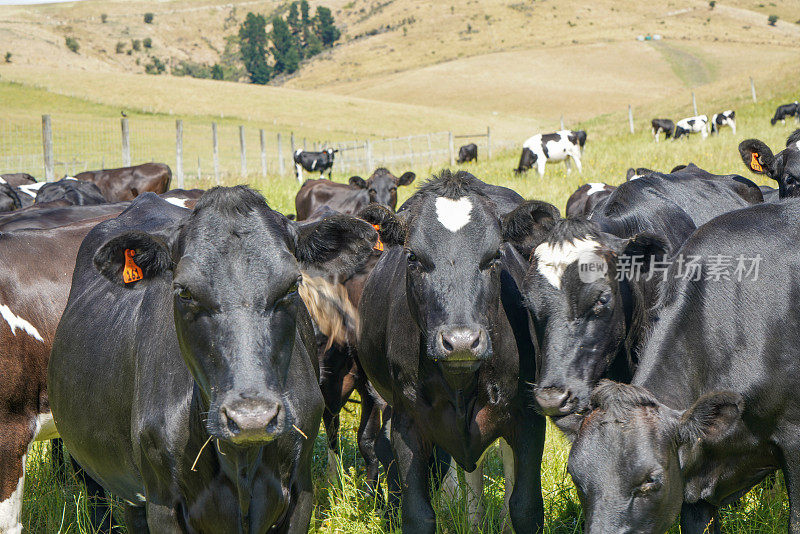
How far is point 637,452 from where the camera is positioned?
3113 millimetres

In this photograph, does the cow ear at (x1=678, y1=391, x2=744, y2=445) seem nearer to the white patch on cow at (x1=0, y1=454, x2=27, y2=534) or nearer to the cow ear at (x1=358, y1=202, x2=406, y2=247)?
the cow ear at (x1=358, y1=202, x2=406, y2=247)

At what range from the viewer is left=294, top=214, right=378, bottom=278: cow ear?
3.29m

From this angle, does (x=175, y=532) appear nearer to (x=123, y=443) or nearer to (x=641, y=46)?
(x=123, y=443)

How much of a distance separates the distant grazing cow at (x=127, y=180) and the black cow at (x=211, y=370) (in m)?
16.3

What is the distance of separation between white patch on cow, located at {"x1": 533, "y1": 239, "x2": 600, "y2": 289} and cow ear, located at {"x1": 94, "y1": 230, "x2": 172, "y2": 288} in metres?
2.05

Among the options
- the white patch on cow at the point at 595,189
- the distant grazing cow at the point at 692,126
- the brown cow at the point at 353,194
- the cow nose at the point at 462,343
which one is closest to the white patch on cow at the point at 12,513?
the cow nose at the point at 462,343

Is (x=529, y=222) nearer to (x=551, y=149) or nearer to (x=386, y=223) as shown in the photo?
(x=386, y=223)

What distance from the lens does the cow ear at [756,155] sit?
26.3 feet

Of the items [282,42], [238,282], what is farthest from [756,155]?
[282,42]

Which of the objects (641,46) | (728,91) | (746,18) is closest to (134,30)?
(641,46)

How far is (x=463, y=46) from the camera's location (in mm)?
116625

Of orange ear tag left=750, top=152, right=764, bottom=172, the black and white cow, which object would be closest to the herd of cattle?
orange ear tag left=750, top=152, right=764, bottom=172

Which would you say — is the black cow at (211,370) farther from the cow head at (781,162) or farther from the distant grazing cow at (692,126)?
the distant grazing cow at (692,126)

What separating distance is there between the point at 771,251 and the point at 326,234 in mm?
2409
